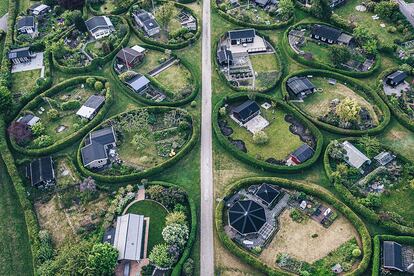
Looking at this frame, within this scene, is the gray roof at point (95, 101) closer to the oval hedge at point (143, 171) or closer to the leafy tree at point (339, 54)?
the oval hedge at point (143, 171)

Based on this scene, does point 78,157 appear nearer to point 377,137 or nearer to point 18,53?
point 18,53

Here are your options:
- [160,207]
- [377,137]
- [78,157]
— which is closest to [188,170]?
[160,207]

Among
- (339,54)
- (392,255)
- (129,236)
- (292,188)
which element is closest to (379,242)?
(392,255)

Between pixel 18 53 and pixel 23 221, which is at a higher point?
pixel 18 53

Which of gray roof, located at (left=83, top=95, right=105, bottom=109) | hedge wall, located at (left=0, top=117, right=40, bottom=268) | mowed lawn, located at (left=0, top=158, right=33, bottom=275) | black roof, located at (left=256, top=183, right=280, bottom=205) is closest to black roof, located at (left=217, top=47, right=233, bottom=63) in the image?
gray roof, located at (left=83, top=95, right=105, bottom=109)

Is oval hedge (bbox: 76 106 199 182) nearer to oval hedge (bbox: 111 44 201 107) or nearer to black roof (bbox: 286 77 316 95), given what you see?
oval hedge (bbox: 111 44 201 107)

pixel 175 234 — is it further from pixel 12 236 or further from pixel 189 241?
pixel 12 236

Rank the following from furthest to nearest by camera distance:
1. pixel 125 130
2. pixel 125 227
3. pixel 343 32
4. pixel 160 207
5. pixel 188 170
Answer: pixel 343 32 < pixel 125 130 < pixel 188 170 < pixel 160 207 < pixel 125 227
